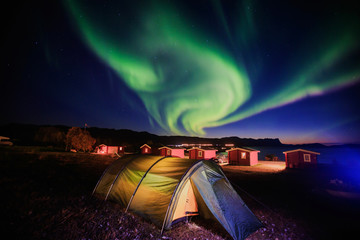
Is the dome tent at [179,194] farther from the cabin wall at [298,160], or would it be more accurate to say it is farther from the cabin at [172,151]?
the cabin at [172,151]

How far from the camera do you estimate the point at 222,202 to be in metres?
6.91

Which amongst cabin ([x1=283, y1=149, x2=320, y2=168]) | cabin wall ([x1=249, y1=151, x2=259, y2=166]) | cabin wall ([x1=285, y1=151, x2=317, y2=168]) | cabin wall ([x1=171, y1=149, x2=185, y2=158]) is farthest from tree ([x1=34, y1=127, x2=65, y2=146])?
cabin ([x1=283, y1=149, x2=320, y2=168])

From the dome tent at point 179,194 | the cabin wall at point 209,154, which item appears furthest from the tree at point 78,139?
the dome tent at point 179,194

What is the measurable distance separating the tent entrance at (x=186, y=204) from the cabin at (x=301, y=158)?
3298 centimetres

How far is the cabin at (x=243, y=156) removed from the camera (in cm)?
3631

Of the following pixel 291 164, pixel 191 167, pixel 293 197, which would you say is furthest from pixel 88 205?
pixel 291 164

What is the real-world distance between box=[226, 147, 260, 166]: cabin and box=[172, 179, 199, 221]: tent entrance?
1250 inches

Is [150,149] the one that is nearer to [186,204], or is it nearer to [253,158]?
[253,158]

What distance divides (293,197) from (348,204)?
3160 millimetres

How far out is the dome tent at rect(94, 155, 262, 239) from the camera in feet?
21.8

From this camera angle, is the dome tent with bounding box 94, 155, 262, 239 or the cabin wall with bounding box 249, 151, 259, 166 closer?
the dome tent with bounding box 94, 155, 262, 239

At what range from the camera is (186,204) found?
7.75 meters

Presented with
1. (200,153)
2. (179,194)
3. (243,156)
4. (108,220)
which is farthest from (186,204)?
(200,153)

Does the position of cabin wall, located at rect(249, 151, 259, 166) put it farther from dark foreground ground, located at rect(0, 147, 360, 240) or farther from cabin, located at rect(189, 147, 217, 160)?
dark foreground ground, located at rect(0, 147, 360, 240)
